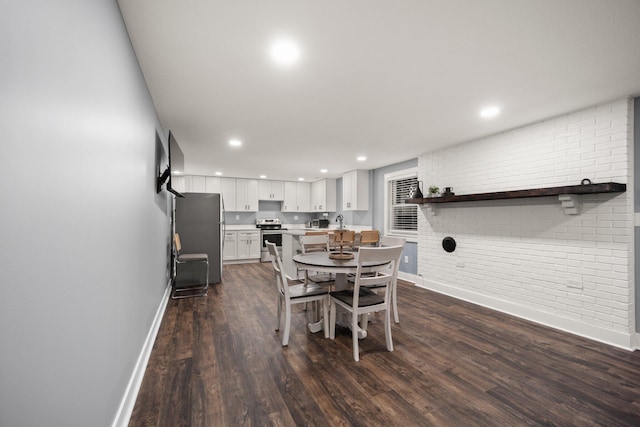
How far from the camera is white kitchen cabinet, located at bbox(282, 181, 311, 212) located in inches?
336

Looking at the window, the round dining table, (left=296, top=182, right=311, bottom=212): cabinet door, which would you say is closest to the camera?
the round dining table

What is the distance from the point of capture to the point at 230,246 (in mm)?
7336

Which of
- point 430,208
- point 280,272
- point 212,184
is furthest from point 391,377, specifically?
point 212,184

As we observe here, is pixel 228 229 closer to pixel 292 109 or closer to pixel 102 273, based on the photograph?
pixel 292 109

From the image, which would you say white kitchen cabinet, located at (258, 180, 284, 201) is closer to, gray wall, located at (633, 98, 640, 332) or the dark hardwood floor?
the dark hardwood floor

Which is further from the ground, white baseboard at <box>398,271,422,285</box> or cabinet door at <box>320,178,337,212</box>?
cabinet door at <box>320,178,337,212</box>

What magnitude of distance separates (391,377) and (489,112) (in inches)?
114

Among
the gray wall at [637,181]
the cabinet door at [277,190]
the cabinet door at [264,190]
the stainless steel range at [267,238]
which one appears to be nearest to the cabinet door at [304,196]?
the cabinet door at [277,190]

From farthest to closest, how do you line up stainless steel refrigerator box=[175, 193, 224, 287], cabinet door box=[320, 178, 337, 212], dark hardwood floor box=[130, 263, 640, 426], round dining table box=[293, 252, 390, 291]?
cabinet door box=[320, 178, 337, 212] → stainless steel refrigerator box=[175, 193, 224, 287] → round dining table box=[293, 252, 390, 291] → dark hardwood floor box=[130, 263, 640, 426]

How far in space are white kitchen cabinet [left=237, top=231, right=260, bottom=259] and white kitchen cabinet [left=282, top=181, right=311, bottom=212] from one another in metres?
1.44

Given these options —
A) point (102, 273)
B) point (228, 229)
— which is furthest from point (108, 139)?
point (228, 229)

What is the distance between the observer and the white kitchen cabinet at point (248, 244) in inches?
293

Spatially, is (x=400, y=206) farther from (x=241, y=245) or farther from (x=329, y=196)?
(x=241, y=245)

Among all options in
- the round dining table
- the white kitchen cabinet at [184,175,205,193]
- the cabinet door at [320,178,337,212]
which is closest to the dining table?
the round dining table
